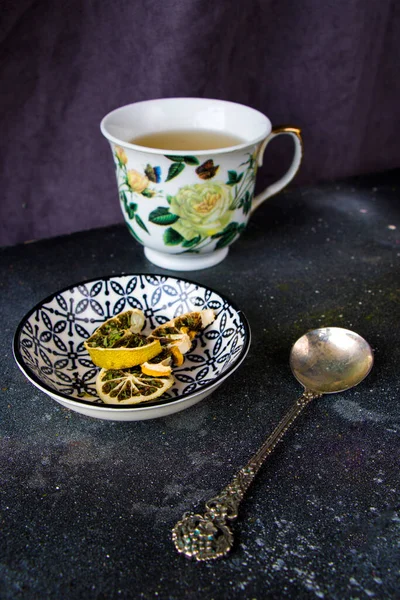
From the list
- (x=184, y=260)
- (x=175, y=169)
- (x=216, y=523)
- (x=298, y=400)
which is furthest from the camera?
(x=184, y=260)

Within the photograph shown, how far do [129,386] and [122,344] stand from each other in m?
0.05

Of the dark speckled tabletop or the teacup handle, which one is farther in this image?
the teacup handle

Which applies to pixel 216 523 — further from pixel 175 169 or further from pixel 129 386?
pixel 175 169

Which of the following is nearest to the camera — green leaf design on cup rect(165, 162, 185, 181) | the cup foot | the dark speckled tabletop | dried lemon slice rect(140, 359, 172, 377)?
the dark speckled tabletop

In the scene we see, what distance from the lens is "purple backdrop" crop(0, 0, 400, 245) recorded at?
68 centimetres

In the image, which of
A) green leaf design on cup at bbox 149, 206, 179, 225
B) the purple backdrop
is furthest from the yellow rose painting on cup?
the purple backdrop

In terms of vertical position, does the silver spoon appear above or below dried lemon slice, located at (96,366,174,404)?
below

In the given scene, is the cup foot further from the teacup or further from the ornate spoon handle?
the ornate spoon handle

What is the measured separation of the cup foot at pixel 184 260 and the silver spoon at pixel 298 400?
20 cm

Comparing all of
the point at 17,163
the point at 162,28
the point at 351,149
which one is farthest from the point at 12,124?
the point at 351,149

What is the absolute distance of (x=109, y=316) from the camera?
59 cm

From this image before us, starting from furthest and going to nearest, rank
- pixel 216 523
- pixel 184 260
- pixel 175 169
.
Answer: pixel 184 260 → pixel 175 169 → pixel 216 523

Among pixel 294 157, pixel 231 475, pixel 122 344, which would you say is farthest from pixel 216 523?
pixel 294 157

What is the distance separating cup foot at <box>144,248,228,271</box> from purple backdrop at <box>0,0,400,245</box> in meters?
0.14
